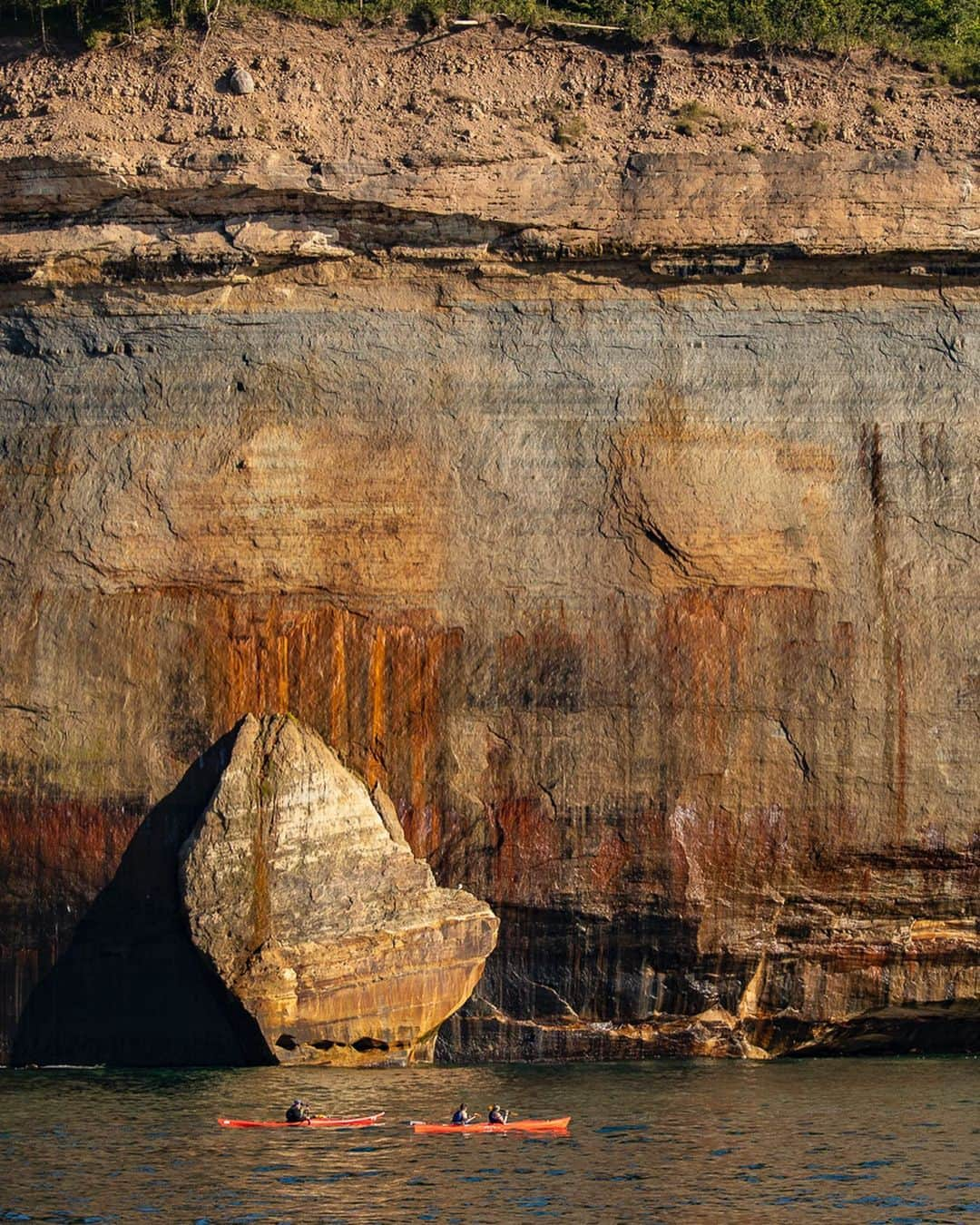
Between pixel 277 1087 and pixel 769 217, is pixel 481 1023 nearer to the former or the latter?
pixel 277 1087

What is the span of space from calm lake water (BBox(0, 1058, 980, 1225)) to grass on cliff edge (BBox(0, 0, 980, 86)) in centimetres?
1083

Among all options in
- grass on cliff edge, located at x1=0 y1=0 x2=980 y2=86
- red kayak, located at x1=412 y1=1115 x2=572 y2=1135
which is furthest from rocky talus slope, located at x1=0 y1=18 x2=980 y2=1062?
red kayak, located at x1=412 y1=1115 x2=572 y2=1135

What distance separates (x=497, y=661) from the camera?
1859 centimetres

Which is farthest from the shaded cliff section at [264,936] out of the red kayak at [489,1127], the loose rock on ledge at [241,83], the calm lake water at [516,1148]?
the loose rock on ledge at [241,83]

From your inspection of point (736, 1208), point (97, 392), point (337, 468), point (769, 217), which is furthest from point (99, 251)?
point (736, 1208)

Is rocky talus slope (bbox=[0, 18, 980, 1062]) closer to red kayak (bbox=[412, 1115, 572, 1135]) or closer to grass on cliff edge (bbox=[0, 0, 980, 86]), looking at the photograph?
grass on cliff edge (bbox=[0, 0, 980, 86])

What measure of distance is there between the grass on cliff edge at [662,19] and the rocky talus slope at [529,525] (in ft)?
2.72

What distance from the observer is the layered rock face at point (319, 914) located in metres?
17.3

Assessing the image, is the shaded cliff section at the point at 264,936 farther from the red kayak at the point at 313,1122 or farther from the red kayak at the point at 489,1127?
the red kayak at the point at 489,1127

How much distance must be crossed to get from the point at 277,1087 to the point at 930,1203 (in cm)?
620

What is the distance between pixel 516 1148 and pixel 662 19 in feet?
40.4

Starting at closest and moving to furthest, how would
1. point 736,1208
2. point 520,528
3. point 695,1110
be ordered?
point 736,1208
point 695,1110
point 520,528

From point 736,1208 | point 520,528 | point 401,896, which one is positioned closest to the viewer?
point 736,1208

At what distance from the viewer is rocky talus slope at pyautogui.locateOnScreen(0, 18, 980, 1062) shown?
18250 millimetres
